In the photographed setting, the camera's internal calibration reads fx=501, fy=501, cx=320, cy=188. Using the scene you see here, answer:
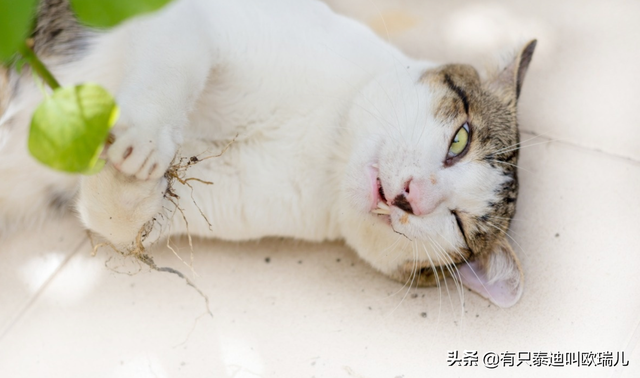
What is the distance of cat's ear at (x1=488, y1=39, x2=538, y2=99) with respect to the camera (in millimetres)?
2074

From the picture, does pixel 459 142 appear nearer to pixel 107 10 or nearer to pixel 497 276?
pixel 497 276

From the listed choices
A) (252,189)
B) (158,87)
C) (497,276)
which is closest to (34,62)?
(158,87)

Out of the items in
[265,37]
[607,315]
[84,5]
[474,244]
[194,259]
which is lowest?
[194,259]

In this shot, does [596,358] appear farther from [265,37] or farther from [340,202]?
[265,37]

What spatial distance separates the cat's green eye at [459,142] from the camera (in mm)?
1715

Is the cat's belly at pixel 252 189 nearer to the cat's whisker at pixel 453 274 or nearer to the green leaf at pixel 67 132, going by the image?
the cat's whisker at pixel 453 274

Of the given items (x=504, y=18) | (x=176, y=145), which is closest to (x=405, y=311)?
(x=176, y=145)

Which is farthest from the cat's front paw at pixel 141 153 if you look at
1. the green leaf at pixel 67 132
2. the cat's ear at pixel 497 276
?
the cat's ear at pixel 497 276

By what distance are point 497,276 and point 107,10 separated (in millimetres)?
1791

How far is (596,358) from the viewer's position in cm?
192

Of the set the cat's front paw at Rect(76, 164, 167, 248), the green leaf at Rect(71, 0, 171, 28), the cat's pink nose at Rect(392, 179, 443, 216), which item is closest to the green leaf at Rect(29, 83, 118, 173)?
the green leaf at Rect(71, 0, 171, 28)

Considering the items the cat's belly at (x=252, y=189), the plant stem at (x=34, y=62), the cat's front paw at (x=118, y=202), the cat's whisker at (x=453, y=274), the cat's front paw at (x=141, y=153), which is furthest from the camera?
the cat's belly at (x=252, y=189)

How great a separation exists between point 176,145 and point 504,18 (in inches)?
77.5

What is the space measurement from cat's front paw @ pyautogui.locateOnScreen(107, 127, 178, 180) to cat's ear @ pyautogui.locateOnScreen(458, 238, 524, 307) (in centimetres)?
117
